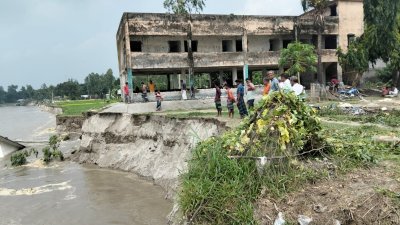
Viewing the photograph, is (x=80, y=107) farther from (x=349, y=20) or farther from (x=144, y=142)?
(x=144, y=142)

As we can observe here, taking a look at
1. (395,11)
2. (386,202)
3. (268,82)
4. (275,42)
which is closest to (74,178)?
(268,82)

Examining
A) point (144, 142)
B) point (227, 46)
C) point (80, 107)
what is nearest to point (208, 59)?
point (227, 46)

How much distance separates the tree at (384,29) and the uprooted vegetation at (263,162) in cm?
2630

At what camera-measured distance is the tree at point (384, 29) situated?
30453 millimetres

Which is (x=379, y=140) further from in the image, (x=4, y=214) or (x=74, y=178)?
(x=74, y=178)

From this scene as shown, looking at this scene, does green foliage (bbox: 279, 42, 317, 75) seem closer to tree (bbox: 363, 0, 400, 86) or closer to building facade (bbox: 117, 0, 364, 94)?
building facade (bbox: 117, 0, 364, 94)

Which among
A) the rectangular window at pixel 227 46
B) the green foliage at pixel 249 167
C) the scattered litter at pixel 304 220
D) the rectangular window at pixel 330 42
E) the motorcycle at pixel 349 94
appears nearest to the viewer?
the scattered litter at pixel 304 220

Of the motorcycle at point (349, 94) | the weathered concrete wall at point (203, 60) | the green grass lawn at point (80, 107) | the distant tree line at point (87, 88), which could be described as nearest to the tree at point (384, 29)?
the motorcycle at point (349, 94)

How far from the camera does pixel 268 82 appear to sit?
12953 millimetres

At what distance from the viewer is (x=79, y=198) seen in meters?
13.7

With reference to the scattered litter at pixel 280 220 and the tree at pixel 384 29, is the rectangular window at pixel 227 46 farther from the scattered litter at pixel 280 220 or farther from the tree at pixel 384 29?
the scattered litter at pixel 280 220

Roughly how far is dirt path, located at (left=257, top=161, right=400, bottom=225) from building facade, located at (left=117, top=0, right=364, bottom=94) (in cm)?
2421

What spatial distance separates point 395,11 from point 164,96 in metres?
19.2

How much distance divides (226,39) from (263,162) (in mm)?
28708
